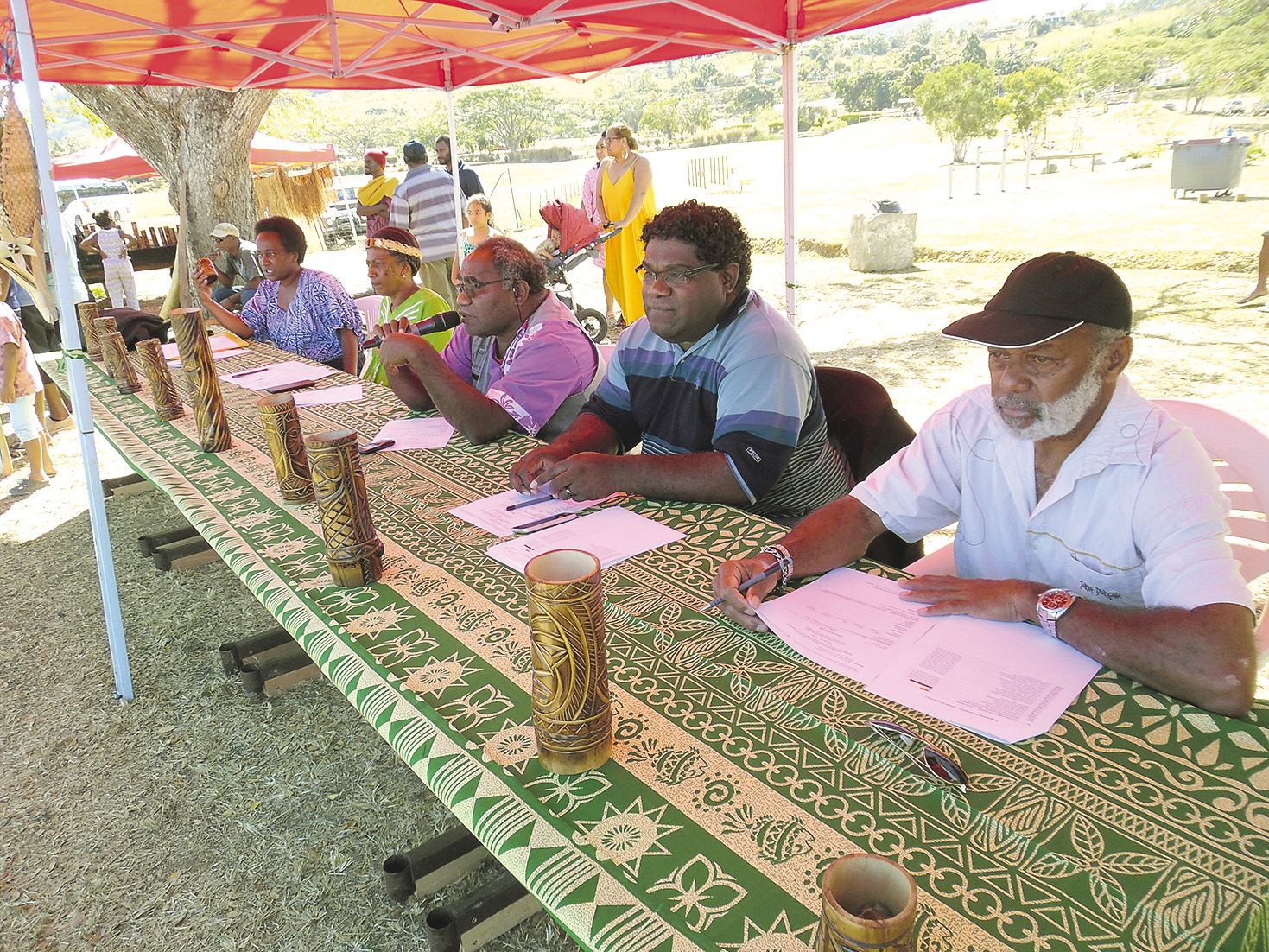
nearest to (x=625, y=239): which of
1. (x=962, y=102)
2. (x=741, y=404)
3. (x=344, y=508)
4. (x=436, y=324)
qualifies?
(x=436, y=324)

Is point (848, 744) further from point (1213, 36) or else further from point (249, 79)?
point (1213, 36)

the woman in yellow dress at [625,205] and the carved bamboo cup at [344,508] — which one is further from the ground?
the woman in yellow dress at [625,205]

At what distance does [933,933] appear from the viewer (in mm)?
800

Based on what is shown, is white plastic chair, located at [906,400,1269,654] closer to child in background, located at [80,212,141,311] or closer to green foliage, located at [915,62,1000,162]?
child in background, located at [80,212,141,311]

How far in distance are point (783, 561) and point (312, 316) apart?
3585 mm

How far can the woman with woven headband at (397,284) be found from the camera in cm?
373

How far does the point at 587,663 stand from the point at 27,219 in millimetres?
2531

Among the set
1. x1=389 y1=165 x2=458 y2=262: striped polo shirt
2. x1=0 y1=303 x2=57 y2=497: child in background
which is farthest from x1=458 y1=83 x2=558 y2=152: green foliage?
x1=0 y1=303 x2=57 y2=497: child in background

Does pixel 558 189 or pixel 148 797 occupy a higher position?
pixel 558 189

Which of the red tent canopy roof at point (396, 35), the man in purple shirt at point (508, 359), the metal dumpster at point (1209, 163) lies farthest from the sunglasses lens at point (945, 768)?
the metal dumpster at point (1209, 163)

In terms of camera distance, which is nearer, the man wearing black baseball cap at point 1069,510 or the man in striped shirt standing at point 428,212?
the man wearing black baseball cap at point 1069,510

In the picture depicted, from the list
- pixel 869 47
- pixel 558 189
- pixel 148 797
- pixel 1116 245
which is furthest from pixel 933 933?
pixel 869 47

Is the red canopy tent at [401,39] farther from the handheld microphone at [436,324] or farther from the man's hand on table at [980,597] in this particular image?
the man's hand on table at [980,597]

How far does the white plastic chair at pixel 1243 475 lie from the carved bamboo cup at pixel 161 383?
125 inches
